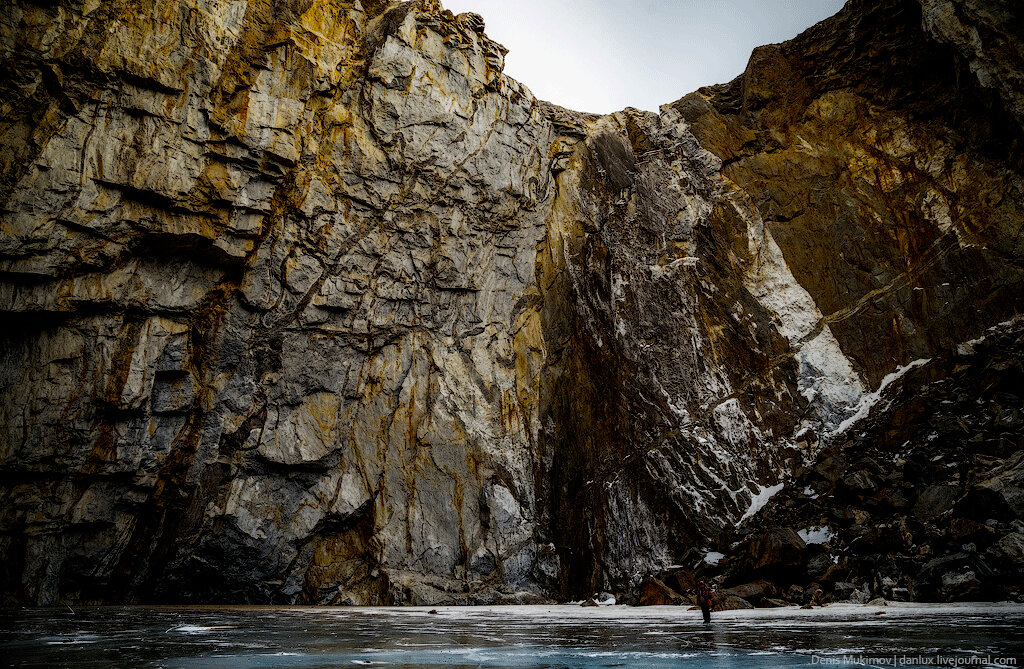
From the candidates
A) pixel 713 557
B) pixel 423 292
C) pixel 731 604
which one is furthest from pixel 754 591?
pixel 423 292

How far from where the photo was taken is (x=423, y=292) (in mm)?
25812

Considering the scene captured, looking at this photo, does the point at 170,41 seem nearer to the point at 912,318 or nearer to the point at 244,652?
the point at 244,652

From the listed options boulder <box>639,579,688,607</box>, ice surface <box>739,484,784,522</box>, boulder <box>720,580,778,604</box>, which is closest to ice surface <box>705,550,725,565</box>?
ice surface <box>739,484,784,522</box>

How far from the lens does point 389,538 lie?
22938mm

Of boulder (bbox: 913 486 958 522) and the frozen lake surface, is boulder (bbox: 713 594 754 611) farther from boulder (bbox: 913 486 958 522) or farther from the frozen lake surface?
boulder (bbox: 913 486 958 522)

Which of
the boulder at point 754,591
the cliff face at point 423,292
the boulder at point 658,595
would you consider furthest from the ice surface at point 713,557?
the boulder at point 754,591

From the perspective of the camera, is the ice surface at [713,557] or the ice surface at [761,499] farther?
the ice surface at [761,499]

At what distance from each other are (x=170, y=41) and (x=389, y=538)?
1880cm

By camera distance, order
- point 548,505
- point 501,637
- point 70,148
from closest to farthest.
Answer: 1. point 501,637
2. point 70,148
3. point 548,505

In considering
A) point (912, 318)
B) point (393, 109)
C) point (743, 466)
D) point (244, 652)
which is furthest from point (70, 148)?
point (912, 318)

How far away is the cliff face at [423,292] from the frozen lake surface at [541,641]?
25.5 feet

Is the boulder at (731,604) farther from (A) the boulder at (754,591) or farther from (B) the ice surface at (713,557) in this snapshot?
(B) the ice surface at (713,557)

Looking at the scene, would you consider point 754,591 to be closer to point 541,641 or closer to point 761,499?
point 761,499

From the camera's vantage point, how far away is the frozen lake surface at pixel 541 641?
6629 millimetres
